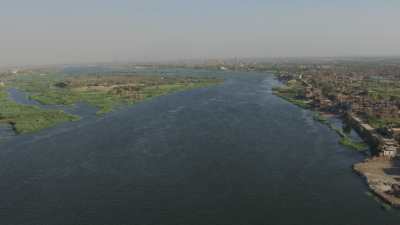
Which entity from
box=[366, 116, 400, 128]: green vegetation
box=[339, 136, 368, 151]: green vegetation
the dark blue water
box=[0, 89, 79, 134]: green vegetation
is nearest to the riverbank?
box=[339, 136, 368, 151]: green vegetation

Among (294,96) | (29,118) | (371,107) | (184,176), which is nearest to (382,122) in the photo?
(371,107)

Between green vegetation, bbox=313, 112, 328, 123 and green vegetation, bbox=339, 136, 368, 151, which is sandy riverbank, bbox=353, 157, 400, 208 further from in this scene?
green vegetation, bbox=313, 112, 328, 123

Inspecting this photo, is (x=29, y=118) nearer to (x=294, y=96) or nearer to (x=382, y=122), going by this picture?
(x=382, y=122)

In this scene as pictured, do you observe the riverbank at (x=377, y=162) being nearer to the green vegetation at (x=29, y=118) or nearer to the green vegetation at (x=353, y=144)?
the green vegetation at (x=353, y=144)

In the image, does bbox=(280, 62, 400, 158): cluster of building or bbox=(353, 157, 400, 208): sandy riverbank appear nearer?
bbox=(353, 157, 400, 208): sandy riverbank

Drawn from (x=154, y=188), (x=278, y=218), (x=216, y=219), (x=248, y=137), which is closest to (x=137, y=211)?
(x=154, y=188)

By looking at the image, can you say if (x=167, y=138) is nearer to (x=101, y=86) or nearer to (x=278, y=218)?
(x=278, y=218)

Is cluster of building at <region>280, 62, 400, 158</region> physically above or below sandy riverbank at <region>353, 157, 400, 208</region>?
above

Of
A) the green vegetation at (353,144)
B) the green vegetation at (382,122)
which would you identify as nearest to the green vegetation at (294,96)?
the green vegetation at (382,122)
